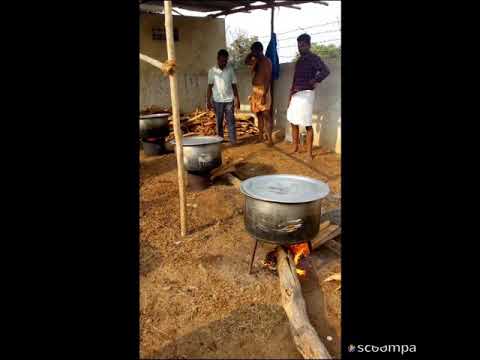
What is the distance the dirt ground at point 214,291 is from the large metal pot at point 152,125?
2.52 m

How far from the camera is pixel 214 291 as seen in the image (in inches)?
119

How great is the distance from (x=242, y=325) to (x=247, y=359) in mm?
338

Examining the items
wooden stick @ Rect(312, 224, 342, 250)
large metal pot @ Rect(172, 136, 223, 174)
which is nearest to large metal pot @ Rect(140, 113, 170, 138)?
large metal pot @ Rect(172, 136, 223, 174)

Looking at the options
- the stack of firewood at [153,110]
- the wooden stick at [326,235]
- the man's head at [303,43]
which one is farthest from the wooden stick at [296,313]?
the stack of firewood at [153,110]

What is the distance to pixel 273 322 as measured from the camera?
261cm

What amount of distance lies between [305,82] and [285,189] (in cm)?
400

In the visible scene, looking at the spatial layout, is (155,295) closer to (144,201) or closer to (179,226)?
(179,226)

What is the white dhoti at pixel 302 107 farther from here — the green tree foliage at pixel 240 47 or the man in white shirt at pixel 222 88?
the green tree foliage at pixel 240 47

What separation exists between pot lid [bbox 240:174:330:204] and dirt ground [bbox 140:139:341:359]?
86 cm

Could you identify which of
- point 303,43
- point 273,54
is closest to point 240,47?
point 273,54

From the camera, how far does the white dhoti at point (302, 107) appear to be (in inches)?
261

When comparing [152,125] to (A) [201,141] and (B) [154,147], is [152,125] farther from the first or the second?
(A) [201,141]
